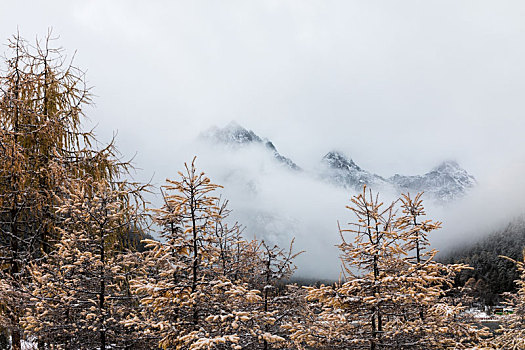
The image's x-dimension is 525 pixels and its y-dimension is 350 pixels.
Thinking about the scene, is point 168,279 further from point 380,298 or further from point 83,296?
point 380,298

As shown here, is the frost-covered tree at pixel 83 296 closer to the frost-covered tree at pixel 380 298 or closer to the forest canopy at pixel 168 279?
the forest canopy at pixel 168 279

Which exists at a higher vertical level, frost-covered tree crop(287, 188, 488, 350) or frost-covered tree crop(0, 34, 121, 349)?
frost-covered tree crop(0, 34, 121, 349)

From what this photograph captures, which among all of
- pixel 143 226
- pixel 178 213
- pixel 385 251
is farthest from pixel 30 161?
pixel 385 251

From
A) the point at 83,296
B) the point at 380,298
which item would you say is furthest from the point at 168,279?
the point at 380,298

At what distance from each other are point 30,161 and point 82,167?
1101mm

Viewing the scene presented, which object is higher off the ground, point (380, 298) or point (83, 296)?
point (83, 296)

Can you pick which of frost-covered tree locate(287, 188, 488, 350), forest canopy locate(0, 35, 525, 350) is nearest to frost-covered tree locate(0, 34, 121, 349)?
forest canopy locate(0, 35, 525, 350)

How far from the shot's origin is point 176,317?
6664mm

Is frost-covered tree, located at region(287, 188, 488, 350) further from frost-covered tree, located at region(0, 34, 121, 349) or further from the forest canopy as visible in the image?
frost-covered tree, located at region(0, 34, 121, 349)

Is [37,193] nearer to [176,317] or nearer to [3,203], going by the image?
[3,203]

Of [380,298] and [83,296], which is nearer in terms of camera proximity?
[380,298]

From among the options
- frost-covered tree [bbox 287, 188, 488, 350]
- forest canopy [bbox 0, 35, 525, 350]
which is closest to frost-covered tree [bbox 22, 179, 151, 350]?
forest canopy [bbox 0, 35, 525, 350]

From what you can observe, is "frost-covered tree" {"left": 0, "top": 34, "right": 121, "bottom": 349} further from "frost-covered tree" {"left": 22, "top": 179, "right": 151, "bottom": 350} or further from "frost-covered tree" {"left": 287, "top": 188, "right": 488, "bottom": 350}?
"frost-covered tree" {"left": 287, "top": 188, "right": 488, "bottom": 350}

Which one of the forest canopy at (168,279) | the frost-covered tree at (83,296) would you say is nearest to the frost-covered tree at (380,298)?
the forest canopy at (168,279)
